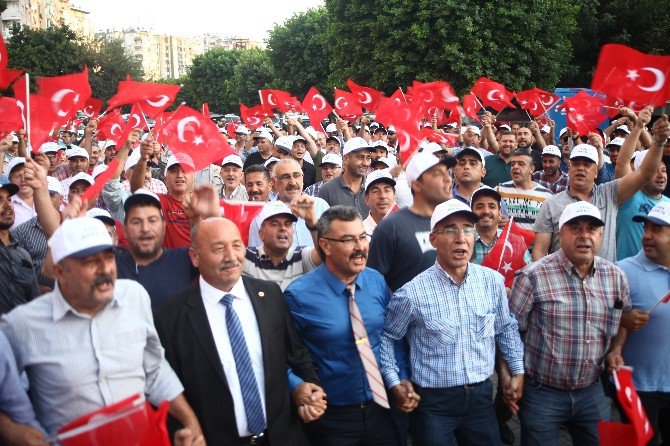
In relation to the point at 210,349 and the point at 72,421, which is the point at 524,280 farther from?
the point at 72,421

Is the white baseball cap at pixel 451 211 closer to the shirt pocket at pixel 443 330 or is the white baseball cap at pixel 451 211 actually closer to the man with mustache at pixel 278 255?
the shirt pocket at pixel 443 330

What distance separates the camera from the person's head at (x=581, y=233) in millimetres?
4012

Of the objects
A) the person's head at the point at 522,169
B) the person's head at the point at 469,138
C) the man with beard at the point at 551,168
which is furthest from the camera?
the person's head at the point at 469,138

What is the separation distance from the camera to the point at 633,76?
6055 mm

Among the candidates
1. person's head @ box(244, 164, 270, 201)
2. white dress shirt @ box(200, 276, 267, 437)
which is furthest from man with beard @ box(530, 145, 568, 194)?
white dress shirt @ box(200, 276, 267, 437)

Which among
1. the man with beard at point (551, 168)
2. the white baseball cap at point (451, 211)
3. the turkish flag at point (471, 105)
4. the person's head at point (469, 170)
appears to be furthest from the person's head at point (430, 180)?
the turkish flag at point (471, 105)

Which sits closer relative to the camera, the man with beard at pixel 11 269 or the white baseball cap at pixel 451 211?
the white baseball cap at pixel 451 211

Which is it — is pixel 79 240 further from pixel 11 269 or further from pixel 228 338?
pixel 11 269

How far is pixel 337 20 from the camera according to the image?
25.8m

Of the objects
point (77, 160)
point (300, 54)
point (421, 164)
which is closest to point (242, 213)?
point (421, 164)

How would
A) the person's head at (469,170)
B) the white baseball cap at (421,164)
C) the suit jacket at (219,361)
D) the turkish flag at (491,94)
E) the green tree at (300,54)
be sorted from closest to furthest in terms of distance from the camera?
the suit jacket at (219,361), the white baseball cap at (421,164), the person's head at (469,170), the turkish flag at (491,94), the green tree at (300,54)

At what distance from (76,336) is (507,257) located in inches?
127

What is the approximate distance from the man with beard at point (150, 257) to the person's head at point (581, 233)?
2.29 m

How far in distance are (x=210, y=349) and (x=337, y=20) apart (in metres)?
24.0
